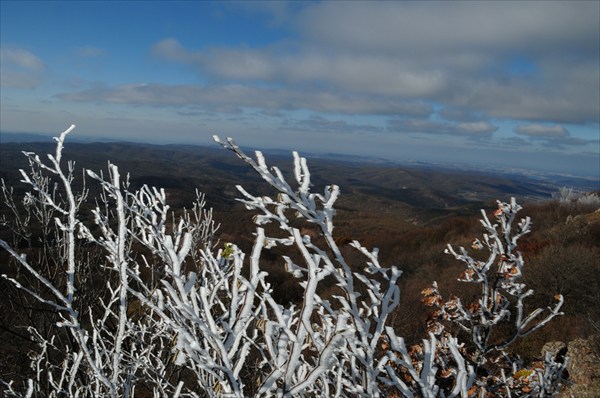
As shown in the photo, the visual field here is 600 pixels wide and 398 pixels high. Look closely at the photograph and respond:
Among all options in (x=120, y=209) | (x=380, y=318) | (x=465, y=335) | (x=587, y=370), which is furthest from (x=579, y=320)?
(x=120, y=209)

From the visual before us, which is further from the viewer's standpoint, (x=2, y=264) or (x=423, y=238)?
(x=423, y=238)

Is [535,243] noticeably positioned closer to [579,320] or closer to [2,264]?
[579,320]

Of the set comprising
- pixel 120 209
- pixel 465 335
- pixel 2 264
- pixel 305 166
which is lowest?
pixel 2 264

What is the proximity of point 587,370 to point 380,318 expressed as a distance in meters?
9.97

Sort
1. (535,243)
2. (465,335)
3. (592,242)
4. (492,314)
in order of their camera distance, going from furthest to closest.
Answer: (535,243) → (592,242) → (465,335) → (492,314)

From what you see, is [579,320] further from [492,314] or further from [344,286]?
[344,286]

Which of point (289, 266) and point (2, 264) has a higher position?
point (289, 266)

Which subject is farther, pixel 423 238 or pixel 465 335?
pixel 423 238

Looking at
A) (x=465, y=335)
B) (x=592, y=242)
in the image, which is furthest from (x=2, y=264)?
(x=592, y=242)

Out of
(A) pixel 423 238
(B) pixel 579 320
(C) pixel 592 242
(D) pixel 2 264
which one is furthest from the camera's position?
(A) pixel 423 238

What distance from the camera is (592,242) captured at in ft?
77.3

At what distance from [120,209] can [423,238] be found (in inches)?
1855

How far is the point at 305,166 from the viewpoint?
1821 millimetres

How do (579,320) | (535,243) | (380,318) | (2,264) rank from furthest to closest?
1. (2,264)
2. (535,243)
3. (579,320)
4. (380,318)
